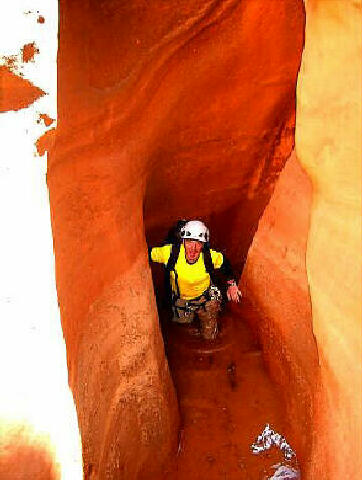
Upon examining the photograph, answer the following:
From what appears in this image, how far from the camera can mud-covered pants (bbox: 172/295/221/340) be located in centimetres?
565

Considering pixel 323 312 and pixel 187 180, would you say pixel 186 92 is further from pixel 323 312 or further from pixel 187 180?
pixel 323 312

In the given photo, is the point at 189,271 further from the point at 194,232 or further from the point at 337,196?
the point at 337,196

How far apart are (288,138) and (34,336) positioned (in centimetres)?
372

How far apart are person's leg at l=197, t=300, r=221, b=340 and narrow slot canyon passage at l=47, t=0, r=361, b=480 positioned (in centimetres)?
13

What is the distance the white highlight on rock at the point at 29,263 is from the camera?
2.67 meters

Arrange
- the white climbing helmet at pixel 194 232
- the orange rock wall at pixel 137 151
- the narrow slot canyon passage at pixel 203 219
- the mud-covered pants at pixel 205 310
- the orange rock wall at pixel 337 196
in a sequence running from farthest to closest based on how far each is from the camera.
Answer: the mud-covered pants at pixel 205 310 < the white climbing helmet at pixel 194 232 < the orange rock wall at pixel 137 151 < the narrow slot canyon passage at pixel 203 219 < the orange rock wall at pixel 337 196

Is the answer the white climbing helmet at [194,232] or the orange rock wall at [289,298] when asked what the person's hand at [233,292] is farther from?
the white climbing helmet at [194,232]

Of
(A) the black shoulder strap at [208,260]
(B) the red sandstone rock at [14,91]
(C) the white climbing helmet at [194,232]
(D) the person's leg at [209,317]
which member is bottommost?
(D) the person's leg at [209,317]

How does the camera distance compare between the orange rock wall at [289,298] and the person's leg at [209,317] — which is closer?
the orange rock wall at [289,298]

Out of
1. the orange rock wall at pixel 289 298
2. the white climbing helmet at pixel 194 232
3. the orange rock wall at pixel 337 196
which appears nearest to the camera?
the orange rock wall at pixel 337 196

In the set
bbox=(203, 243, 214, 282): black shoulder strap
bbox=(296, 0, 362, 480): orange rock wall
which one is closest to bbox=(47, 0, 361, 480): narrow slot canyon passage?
bbox=(296, 0, 362, 480): orange rock wall

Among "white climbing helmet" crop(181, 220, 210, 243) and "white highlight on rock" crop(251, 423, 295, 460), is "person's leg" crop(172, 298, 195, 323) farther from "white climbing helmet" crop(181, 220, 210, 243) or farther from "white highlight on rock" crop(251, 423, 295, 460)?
"white highlight on rock" crop(251, 423, 295, 460)

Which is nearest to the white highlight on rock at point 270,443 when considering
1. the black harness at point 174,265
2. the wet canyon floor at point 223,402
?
the wet canyon floor at point 223,402

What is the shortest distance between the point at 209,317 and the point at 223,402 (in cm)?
93
